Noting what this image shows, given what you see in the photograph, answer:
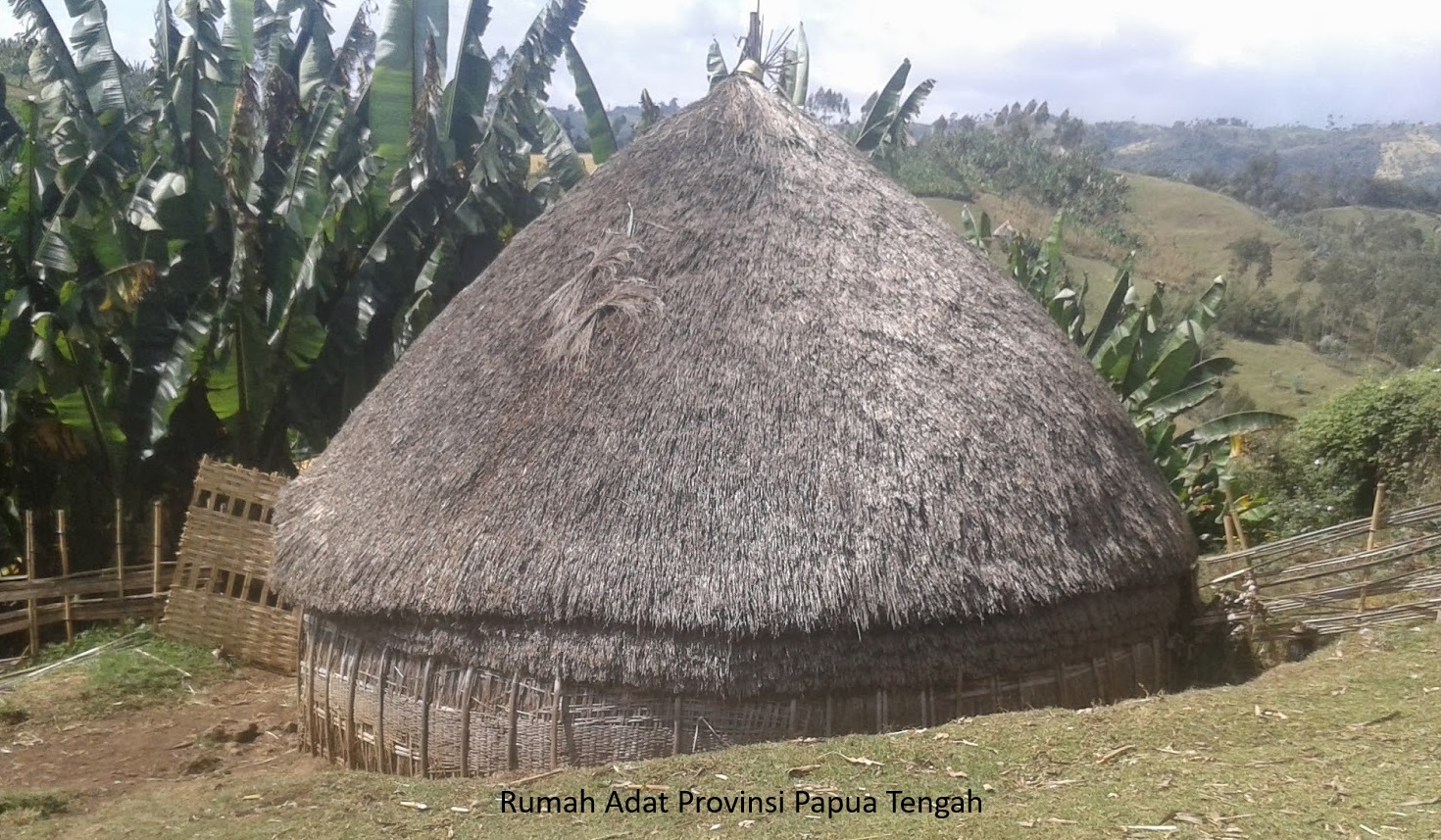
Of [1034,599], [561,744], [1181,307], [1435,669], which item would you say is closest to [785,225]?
[1034,599]

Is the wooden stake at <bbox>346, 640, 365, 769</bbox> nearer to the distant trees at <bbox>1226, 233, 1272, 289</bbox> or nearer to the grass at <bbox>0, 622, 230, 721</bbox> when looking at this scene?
the grass at <bbox>0, 622, 230, 721</bbox>

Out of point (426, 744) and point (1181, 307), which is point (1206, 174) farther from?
point (426, 744)

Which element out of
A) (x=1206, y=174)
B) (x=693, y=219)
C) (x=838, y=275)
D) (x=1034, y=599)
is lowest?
(x=1034, y=599)

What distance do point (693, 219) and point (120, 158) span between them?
7.17 metres

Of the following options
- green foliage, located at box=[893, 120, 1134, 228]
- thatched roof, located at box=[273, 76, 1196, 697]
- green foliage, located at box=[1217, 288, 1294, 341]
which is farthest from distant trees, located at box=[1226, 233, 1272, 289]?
thatched roof, located at box=[273, 76, 1196, 697]

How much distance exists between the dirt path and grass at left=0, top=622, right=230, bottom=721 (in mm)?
130

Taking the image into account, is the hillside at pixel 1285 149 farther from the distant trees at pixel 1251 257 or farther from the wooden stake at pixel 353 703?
the wooden stake at pixel 353 703

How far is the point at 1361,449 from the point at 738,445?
734cm

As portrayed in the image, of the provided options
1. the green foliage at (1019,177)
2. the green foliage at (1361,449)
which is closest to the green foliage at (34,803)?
the green foliage at (1361,449)

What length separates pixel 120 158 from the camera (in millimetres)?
11297

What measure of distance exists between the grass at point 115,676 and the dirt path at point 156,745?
0.43 feet

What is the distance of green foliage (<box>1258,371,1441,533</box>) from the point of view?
10.1 m

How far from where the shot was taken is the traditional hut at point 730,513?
19.2 ft

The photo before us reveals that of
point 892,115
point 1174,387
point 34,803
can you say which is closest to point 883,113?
point 892,115
